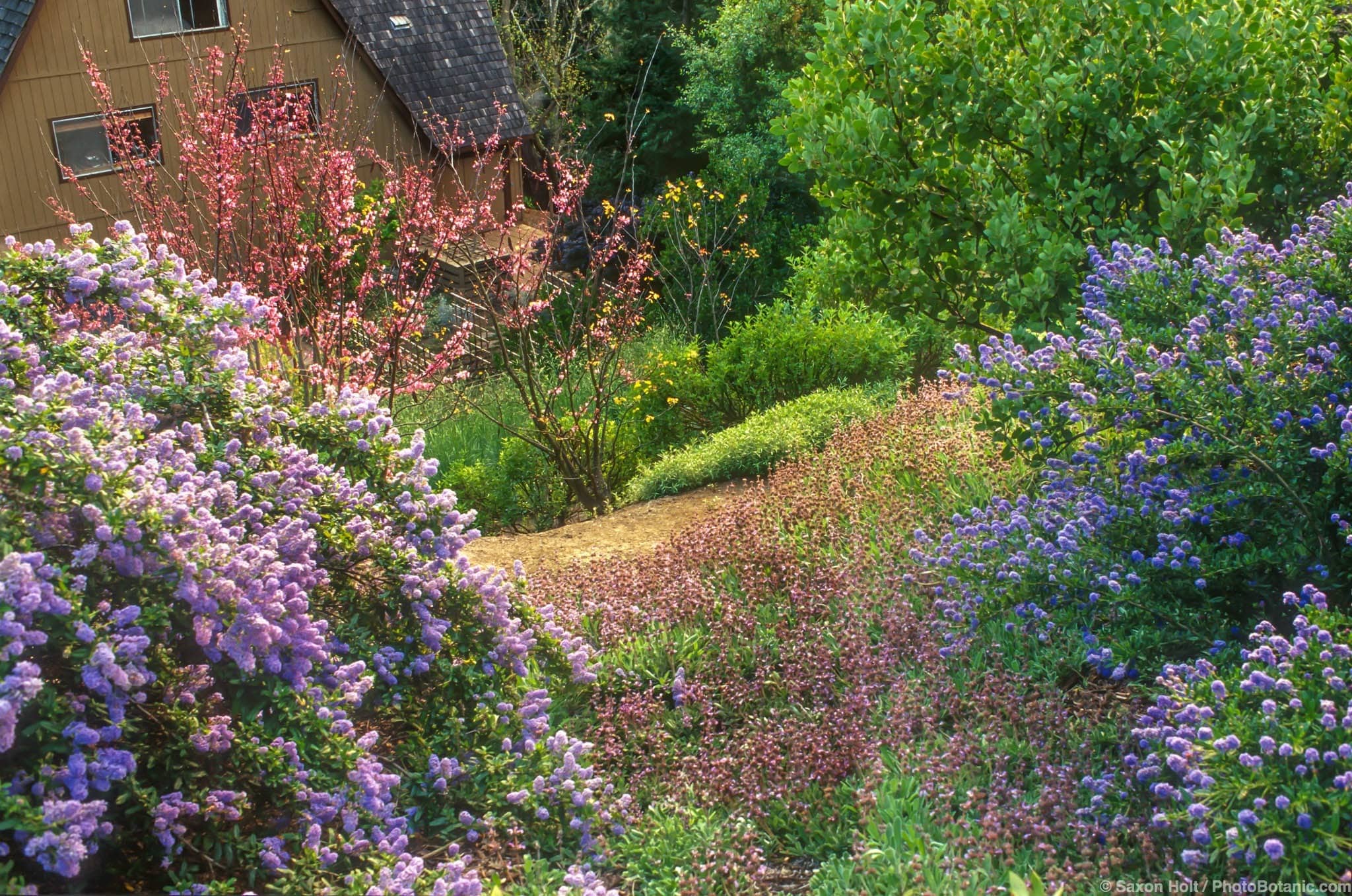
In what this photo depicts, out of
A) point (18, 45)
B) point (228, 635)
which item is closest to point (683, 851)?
point (228, 635)

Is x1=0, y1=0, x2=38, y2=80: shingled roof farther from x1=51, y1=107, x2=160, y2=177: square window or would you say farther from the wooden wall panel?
x1=51, y1=107, x2=160, y2=177: square window

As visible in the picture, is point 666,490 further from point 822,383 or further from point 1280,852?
point 1280,852

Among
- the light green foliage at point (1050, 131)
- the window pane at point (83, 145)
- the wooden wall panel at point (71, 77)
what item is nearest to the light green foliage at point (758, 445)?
the light green foliage at point (1050, 131)

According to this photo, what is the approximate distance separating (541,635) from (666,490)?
14.0 feet

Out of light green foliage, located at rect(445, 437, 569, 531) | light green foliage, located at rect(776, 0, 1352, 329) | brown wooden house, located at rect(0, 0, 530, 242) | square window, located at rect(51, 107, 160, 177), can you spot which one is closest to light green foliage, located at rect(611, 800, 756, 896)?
light green foliage, located at rect(776, 0, 1352, 329)

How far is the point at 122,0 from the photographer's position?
18.1m

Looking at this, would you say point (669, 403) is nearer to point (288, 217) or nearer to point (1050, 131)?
point (288, 217)

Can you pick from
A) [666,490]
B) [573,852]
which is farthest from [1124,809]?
[666,490]

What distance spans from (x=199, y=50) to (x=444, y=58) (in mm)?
8018

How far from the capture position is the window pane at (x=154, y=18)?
60.2 feet

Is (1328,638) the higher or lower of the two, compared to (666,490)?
higher

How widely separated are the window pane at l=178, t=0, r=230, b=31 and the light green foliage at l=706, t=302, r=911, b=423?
Result: 12.8 metres

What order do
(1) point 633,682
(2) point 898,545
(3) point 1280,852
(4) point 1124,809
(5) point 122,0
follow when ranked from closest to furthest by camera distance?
(3) point 1280,852
(4) point 1124,809
(1) point 633,682
(2) point 898,545
(5) point 122,0

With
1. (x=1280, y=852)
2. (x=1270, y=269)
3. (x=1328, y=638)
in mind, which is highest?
(x=1270, y=269)
